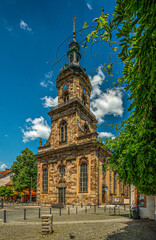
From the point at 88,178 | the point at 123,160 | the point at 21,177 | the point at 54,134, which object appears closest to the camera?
the point at 123,160

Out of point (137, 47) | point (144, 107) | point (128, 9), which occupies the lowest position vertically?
point (144, 107)

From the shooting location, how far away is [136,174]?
199 inches

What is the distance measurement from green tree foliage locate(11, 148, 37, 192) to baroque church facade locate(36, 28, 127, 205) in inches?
280

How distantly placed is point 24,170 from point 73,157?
53.2ft

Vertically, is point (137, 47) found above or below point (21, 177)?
above

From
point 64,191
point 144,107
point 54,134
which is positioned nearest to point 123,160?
point 144,107

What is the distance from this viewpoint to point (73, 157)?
26.6 meters

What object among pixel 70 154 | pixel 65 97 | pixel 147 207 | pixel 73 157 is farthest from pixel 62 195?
pixel 65 97

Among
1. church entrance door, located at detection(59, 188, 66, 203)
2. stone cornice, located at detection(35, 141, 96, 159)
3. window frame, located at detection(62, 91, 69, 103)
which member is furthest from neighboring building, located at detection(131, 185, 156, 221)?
window frame, located at detection(62, 91, 69, 103)

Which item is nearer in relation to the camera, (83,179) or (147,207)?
(147,207)

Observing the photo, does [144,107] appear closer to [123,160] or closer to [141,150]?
[141,150]

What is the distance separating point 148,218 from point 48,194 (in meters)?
20.0

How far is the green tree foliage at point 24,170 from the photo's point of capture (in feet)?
118

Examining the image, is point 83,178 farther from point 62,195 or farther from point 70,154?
point 62,195
